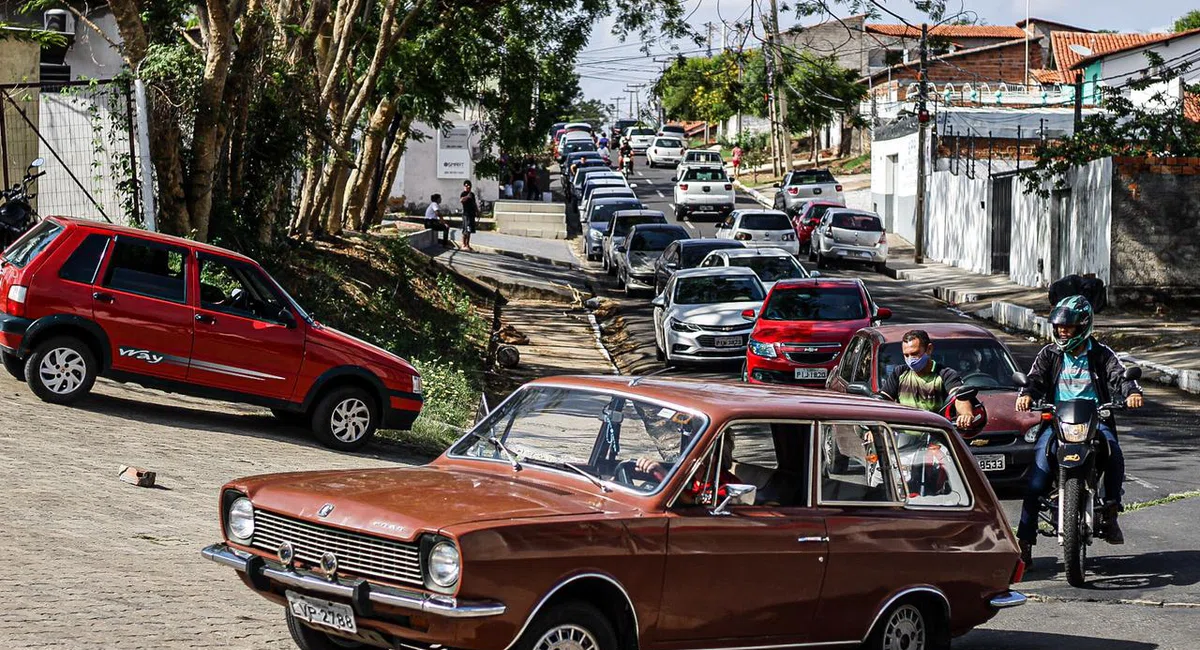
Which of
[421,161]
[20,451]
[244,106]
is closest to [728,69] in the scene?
[244,106]

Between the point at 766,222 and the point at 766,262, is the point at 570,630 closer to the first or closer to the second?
the point at 766,262

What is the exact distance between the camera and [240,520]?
6.59 meters

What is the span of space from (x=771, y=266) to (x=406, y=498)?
884 inches

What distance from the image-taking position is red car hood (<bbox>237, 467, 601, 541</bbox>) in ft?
19.3

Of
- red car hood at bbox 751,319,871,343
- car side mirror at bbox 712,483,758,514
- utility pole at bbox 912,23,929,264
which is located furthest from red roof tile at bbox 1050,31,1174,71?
car side mirror at bbox 712,483,758,514

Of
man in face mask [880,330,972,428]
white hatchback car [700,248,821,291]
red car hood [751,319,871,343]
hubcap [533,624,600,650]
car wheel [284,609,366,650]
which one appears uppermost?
white hatchback car [700,248,821,291]

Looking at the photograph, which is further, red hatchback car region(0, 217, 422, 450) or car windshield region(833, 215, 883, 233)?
car windshield region(833, 215, 883, 233)

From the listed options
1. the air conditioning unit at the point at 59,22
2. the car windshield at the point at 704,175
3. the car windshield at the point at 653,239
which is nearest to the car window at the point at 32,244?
the air conditioning unit at the point at 59,22

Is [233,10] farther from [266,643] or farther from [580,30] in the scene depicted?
[580,30]

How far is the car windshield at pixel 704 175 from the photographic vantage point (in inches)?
2121

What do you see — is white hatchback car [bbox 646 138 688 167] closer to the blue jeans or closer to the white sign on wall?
the white sign on wall

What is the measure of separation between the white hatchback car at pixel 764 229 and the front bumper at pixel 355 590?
3387 cm

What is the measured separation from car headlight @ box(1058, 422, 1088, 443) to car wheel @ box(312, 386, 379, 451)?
23.7ft

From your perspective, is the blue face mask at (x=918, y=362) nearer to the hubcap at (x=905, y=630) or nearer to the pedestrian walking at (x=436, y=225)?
the hubcap at (x=905, y=630)
